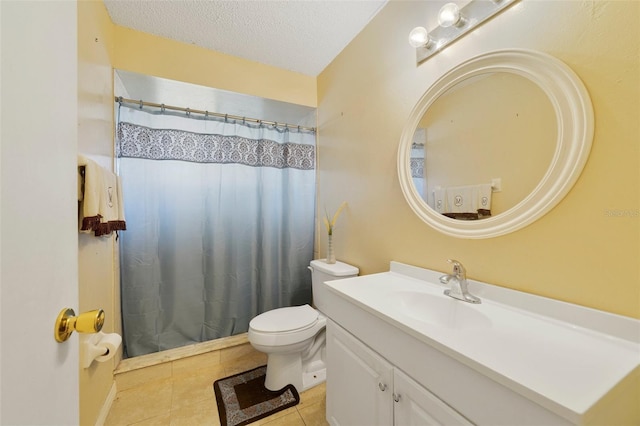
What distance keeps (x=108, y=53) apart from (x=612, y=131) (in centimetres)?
242

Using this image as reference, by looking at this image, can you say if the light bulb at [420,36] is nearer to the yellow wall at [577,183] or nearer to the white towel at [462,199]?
the yellow wall at [577,183]

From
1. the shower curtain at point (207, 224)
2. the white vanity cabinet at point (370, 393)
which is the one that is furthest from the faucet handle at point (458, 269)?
the shower curtain at point (207, 224)

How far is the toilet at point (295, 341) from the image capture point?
1398mm

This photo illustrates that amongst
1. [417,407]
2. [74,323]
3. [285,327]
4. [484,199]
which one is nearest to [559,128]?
[484,199]

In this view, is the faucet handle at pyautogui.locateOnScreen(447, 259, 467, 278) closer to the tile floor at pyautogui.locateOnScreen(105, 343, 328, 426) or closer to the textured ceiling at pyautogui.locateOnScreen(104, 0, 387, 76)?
the tile floor at pyautogui.locateOnScreen(105, 343, 328, 426)

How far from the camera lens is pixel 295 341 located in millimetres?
1420

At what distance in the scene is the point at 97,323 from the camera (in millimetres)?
477

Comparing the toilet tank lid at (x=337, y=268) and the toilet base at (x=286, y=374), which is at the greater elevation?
the toilet tank lid at (x=337, y=268)

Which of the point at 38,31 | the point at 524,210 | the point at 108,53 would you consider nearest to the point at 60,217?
the point at 38,31

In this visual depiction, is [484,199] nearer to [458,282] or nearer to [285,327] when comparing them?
[458,282]

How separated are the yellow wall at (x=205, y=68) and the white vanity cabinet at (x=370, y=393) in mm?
1873

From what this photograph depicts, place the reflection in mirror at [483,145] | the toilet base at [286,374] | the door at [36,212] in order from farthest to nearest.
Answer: the toilet base at [286,374], the reflection in mirror at [483,145], the door at [36,212]

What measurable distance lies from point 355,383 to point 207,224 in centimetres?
152

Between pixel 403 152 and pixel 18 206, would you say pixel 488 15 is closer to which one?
pixel 403 152
